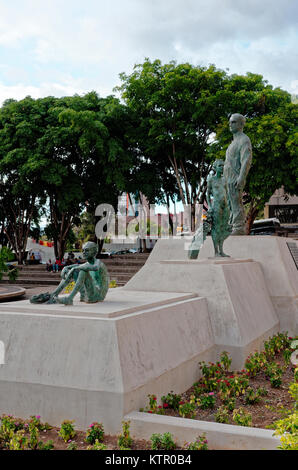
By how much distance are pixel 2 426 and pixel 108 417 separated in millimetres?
966

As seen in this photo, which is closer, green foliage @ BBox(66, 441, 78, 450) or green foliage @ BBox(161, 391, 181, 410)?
green foliage @ BBox(66, 441, 78, 450)

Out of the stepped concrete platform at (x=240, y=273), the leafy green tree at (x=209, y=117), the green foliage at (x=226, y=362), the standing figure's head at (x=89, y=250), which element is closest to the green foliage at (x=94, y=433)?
the standing figure's head at (x=89, y=250)

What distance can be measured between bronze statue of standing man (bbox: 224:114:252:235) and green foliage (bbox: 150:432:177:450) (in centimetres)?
648

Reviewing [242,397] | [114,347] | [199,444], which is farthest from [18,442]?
[242,397]

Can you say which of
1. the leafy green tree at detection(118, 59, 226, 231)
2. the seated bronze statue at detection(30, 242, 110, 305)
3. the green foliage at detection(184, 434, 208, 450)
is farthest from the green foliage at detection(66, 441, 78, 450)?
the leafy green tree at detection(118, 59, 226, 231)

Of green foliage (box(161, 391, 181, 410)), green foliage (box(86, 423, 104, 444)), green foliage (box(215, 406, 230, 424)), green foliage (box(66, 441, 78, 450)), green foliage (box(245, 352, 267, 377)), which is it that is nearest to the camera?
green foliage (box(66, 441, 78, 450))

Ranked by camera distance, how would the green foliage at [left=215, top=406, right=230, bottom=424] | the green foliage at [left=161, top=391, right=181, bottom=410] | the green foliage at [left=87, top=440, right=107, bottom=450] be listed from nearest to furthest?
the green foliage at [left=87, top=440, right=107, bottom=450] < the green foliage at [left=215, top=406, right=230, bottom=424] < the green foliage at [left=161, top=391, right=181, bottom=410]

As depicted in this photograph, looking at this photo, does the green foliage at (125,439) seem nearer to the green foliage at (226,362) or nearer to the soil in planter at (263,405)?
the soil in planter at (263,405)

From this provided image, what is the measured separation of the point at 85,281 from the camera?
213 inches

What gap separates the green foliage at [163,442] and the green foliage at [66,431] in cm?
74

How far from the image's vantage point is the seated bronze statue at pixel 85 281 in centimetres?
525

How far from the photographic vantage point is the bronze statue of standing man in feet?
31.9

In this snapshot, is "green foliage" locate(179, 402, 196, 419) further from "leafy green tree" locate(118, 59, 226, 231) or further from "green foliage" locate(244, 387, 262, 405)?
"leafy green tree" locate(118, 59, 226, 231)

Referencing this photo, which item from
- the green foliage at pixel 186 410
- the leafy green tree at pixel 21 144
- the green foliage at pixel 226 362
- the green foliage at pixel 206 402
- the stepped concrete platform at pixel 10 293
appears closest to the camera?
the green foliage at pixel 186 410
